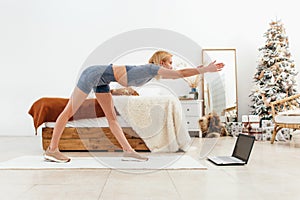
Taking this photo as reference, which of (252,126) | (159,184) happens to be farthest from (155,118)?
(252,126)

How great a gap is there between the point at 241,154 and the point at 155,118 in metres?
1.04

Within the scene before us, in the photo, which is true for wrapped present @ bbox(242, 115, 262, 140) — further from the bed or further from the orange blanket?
the orange blanket

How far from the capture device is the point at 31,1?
6.29m

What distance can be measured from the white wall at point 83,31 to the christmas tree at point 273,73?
49cm

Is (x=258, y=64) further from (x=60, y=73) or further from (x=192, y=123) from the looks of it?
(x=60, y=73)

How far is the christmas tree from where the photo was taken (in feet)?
18.3

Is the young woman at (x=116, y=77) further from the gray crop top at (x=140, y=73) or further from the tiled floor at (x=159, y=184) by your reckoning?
the tiled floor at (x=159, y=184)

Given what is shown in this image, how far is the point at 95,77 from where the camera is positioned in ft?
8.99

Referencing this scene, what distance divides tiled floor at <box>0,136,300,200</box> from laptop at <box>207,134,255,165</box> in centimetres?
9

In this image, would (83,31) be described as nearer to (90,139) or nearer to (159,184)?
(90,139)

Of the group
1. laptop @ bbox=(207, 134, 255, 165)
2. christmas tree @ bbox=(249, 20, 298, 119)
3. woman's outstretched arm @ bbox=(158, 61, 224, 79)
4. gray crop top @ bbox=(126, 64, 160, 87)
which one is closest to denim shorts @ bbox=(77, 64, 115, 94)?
gray crop top @ bbox=(126, 64, 160, 87)

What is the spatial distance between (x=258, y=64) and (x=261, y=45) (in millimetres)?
583

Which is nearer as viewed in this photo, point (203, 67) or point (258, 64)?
point (203, 67)

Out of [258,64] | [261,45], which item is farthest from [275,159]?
[261,45]
